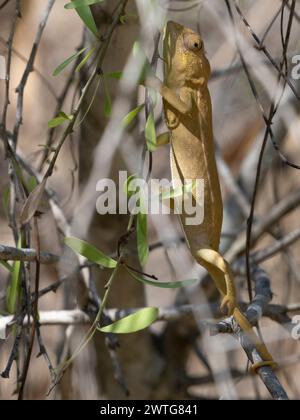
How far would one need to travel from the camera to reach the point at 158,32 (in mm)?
1264

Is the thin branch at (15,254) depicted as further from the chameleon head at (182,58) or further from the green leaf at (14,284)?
the chameleon head at (182,58)

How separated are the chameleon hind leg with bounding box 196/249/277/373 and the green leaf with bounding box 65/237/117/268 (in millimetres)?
307

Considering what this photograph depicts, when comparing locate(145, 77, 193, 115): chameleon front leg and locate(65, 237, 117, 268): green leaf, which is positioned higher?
locate(145, 77, 193, 115): chameleon front leg

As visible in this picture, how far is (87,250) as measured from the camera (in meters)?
1.19

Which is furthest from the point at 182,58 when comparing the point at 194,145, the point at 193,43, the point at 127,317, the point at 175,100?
the point at 127,317

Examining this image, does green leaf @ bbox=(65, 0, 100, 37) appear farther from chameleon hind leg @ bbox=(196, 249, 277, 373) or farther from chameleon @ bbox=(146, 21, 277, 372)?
chameleon hind leg @ bbox=(196, 249, 277, 373)

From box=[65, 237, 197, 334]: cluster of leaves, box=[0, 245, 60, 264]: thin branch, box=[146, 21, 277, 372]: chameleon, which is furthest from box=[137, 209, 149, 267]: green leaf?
box=[146, 21, 277, 372]: chameleon

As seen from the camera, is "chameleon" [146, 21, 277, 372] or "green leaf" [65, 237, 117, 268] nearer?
"green leaf" [65, 237, 117, 268]

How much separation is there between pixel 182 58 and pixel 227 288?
54 centimetres

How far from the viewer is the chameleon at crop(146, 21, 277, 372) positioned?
1.50m

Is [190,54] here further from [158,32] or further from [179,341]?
[179,341]

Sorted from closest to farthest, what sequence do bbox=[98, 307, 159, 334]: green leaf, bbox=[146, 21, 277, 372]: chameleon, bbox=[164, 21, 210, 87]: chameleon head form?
bbox=[98, 307, 159, 334]: green leaf
bbox=[146, 21, 277, 372]: chameleon
bbox=[164, 21, 210, 87]: chameleon head

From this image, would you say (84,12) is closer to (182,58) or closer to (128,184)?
(128,184)

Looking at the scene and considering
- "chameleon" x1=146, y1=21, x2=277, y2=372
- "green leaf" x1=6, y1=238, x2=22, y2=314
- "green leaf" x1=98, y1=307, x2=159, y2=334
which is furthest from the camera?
"chameleon" x1=146, y1=21, x2=277, y2=372
